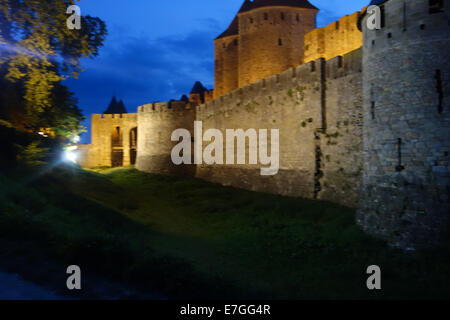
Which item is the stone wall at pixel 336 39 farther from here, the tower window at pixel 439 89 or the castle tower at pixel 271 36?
the tower window at pixel 439 89

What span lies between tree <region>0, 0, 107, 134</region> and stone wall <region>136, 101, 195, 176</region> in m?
12.2

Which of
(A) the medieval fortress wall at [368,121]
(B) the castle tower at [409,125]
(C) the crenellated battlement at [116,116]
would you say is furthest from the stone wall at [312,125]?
(C) the crenellated battlement at [116,116]

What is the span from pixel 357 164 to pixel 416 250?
171 inches

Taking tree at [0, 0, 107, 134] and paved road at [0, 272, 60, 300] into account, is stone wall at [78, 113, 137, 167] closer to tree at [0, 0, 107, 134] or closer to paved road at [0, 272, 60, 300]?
tree at [0, 0, 107, 134]

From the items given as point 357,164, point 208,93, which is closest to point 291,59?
point 208,93

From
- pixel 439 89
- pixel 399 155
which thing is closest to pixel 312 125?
pixel 399 155

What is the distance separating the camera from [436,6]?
8078 millimetres

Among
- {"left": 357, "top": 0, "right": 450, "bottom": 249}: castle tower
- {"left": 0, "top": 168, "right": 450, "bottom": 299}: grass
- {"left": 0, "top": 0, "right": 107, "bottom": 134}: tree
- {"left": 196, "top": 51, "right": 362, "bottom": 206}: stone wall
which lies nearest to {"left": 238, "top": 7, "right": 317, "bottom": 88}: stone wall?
{"left": 196, "top": 51, "right": 362, "bottom": 206}: stone wall

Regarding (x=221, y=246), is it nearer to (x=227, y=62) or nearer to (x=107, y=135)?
(x=227, y=62)

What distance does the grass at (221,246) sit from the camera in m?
6.31

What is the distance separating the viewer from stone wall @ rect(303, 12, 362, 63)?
19484 millimetres

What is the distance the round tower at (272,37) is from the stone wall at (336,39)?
7064mm
